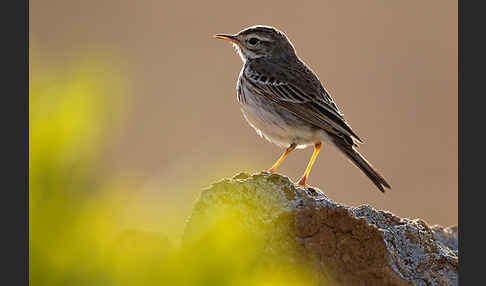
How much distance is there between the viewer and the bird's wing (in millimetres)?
6955

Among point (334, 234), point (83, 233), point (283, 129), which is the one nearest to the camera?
point (83, 233)

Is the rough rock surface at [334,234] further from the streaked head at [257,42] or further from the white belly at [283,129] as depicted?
the streaked head at [257,42]

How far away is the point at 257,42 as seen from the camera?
327 inches

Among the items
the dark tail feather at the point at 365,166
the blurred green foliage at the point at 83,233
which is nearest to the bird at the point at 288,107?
the dark tail feather at the point at 365,166

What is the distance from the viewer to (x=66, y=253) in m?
1.43

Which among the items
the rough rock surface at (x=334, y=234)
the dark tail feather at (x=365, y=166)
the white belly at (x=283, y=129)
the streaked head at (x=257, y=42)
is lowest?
the rough rock surface at (x=334, y=234)

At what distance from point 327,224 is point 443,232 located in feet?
7.08

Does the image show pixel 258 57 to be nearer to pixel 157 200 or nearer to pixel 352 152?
pixel 352 152

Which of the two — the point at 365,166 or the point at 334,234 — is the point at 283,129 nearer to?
the point at 365,166

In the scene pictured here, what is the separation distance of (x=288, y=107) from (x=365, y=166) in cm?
122

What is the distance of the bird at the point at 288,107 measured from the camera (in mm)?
6879

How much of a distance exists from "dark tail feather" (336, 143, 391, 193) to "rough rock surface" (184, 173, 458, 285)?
1917 mm

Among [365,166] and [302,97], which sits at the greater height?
[302,97]

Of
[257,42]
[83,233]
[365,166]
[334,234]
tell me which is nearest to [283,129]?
[365,166]
